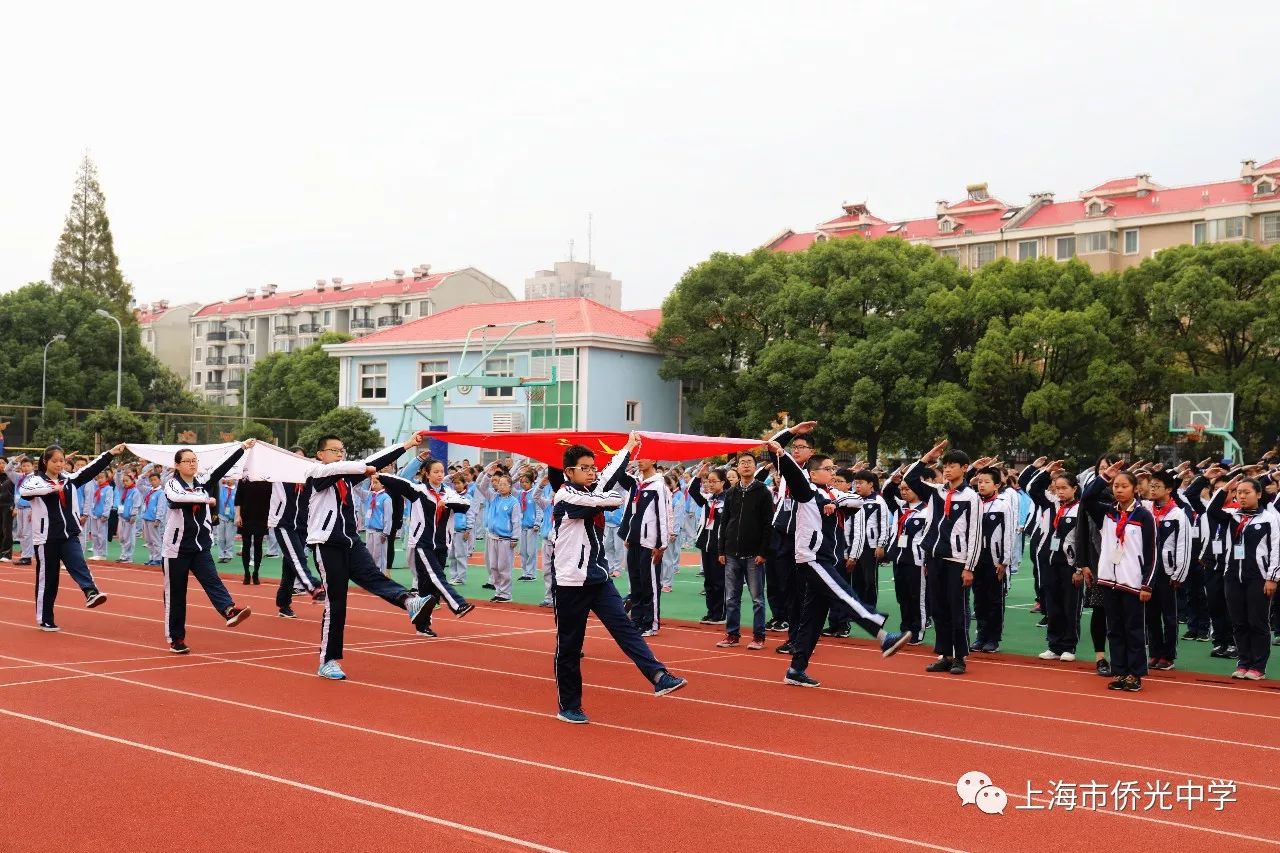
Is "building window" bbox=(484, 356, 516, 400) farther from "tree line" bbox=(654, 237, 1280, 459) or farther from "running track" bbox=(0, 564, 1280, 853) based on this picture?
"running track" bbox=(0, 564, 1280, 853)

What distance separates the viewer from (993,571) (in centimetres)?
1279

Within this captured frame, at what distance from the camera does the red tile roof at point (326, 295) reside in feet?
287

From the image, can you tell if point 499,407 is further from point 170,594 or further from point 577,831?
point 577,831

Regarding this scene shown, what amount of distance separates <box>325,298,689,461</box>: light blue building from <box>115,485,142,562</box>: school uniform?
70.4 ft

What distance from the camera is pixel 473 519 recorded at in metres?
24.5

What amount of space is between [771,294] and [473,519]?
25.7m

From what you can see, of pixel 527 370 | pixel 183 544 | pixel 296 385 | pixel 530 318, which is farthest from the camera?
pixel 296 385

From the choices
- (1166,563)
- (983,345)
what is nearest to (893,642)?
(1166,563)

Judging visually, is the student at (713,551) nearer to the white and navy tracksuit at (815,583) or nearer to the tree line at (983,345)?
the white and navy tracksuit at (815,583)

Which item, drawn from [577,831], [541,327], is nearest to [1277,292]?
[541,327]

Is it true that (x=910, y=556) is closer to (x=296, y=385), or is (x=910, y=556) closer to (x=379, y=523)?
(x=379, y=523)

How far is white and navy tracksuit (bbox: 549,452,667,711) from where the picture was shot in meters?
8.91

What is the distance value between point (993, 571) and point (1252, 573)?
2.35m

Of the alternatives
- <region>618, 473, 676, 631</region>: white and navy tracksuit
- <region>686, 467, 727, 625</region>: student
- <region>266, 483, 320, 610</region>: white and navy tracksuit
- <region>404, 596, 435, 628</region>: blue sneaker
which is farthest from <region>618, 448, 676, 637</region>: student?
<region>266, 483, 320, 610</region>: white and navy tracksuit
